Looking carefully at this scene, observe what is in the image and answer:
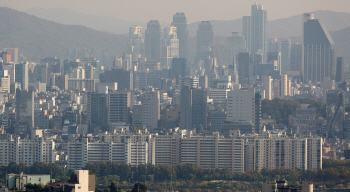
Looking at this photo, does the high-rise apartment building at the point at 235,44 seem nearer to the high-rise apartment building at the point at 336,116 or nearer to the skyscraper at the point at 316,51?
the skyscraper at the point at 316,51

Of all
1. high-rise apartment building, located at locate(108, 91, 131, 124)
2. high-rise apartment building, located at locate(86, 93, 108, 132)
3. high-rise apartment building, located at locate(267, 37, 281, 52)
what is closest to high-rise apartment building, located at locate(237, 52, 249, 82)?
high-rise apartment building, located at locate(267, 37, 281, 52)

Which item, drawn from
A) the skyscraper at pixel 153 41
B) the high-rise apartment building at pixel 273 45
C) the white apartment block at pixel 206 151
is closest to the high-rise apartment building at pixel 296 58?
the high-rise apartment building at pixel 273 45

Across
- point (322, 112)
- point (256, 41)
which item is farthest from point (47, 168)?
point (256, 41)

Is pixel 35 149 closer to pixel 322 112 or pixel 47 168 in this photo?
pixel 47 168

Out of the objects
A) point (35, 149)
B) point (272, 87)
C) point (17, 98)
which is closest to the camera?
point (35, 149)

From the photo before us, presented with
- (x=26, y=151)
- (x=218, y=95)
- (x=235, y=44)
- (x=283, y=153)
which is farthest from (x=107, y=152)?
(x=235, y=44)

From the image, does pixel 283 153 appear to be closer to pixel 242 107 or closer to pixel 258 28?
pixel 242 107

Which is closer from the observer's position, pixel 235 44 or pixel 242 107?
pixel 242 107
